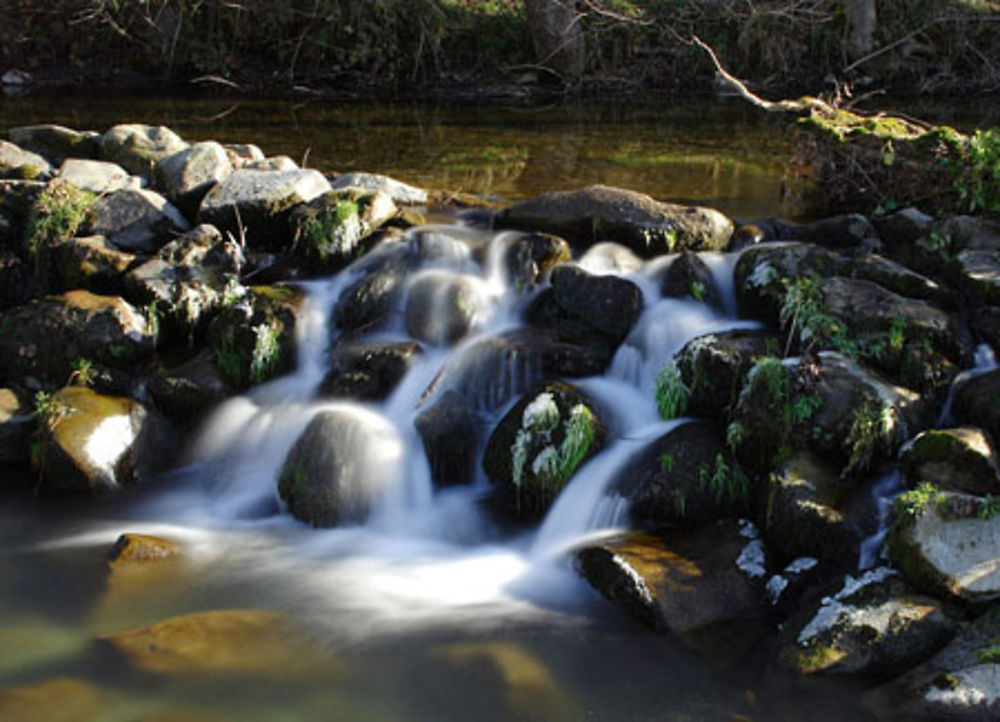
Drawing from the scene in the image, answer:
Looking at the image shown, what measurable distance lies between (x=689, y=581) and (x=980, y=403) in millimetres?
2011

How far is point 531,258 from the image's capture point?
7523 mm

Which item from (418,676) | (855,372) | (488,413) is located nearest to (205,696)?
(418,676)

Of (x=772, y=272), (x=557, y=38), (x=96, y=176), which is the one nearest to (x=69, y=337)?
(x=96, y=176)

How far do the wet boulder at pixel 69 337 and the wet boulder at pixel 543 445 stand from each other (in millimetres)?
2948

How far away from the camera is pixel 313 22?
17.1m

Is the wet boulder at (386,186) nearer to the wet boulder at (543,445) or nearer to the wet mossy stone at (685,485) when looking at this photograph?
the wet boulder at (543,445)

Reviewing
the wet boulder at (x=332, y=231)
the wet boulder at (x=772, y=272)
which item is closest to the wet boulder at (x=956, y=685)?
the wet boulder at (x=772, y=272)

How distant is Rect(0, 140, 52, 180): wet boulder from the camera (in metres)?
8.77

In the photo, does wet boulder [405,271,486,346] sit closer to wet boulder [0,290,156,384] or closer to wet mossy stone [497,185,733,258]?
wet mossy stone [497,185,733,258]

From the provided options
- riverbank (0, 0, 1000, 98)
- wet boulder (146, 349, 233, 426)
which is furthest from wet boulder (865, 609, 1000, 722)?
riverbank (0, 0, 1000, 98)

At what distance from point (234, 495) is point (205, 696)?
2120 millimetres

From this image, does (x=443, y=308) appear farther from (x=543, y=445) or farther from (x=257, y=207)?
(x=257, y=207)

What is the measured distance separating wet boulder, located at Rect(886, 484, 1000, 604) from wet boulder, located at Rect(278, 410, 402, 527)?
118 inches

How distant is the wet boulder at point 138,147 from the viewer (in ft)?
31.2
